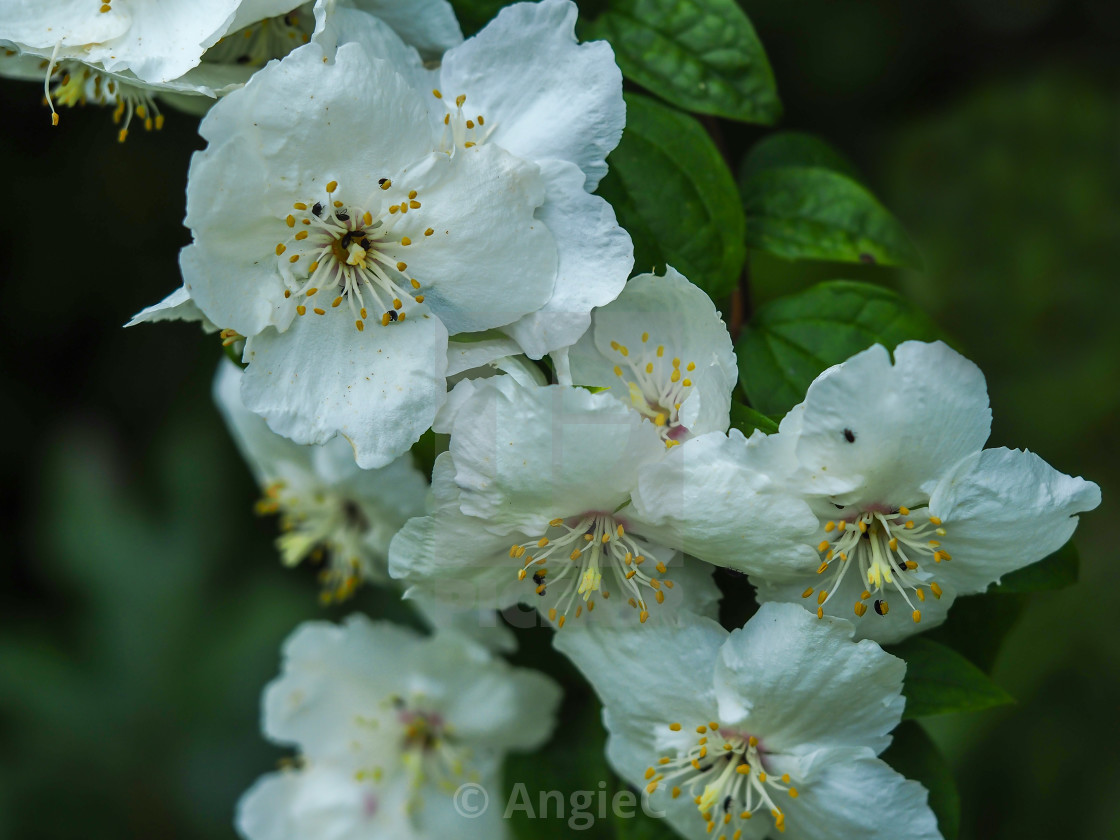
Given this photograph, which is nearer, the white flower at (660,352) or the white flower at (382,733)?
the white flower at (660,352)

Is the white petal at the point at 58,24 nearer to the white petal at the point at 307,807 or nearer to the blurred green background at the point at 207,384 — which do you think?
the white petal at the point at 307,807

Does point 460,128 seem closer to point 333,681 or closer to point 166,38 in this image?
point 166,38

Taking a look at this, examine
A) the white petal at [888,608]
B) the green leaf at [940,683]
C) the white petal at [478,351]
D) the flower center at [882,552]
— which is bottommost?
the green leaf at [940,683]

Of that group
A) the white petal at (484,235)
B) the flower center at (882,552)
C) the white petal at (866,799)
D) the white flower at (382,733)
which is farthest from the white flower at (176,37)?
the white petal at (866,799)

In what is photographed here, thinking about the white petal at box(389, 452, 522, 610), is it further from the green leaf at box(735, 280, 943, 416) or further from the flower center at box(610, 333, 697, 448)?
the green leaf at box(735, 280, 943, 416)

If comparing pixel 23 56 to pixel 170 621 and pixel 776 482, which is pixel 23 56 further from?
pixel 170 621

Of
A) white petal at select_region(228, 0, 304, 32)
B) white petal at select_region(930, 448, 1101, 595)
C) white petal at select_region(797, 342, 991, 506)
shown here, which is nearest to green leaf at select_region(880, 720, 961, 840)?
white petal at select_region(930, 448, 1101, 595)

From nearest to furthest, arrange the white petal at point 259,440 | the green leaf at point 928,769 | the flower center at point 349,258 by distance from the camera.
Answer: the flower center at point 349,258 < the green leaf at point 928,769 < the white petal at point 259,440
